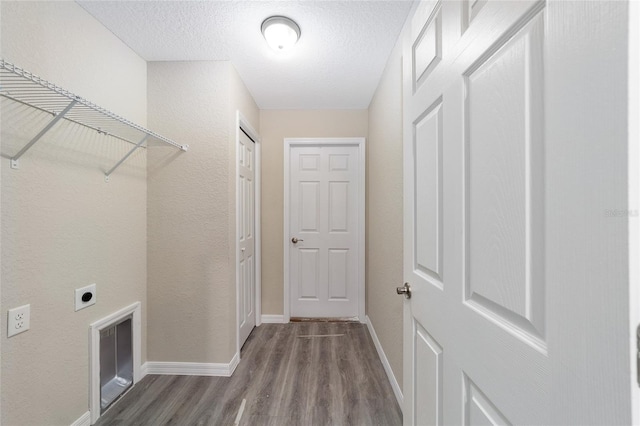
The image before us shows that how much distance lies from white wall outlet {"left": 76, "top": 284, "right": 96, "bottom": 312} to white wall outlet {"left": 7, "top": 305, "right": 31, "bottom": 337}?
244 mm

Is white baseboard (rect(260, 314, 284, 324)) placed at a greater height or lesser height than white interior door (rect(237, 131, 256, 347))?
lesser

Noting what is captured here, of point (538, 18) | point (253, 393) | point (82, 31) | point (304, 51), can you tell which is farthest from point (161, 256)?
point (538, 18)

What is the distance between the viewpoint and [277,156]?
298 cm

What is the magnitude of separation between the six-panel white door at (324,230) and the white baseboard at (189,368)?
3.62ft

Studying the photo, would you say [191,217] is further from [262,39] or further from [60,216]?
[262,39]

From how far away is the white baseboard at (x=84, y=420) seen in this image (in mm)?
1485

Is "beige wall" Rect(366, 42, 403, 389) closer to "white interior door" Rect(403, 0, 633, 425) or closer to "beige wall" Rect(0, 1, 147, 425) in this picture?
"white interior door" Rect(403, 0, 633, 425)

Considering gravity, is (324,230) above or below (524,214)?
below

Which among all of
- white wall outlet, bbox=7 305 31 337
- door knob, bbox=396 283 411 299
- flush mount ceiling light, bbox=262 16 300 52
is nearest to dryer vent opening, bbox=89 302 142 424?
white wall outlet, bbox=7 305 31 337

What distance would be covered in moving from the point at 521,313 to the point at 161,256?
2.17m

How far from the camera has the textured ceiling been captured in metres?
1.52

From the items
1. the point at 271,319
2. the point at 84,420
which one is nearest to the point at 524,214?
the point at 84,420

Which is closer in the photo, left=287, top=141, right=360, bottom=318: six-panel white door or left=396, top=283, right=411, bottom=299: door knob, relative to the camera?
left=396, top=283, right=411, bottom=299: door knob

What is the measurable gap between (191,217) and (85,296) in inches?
29.5
